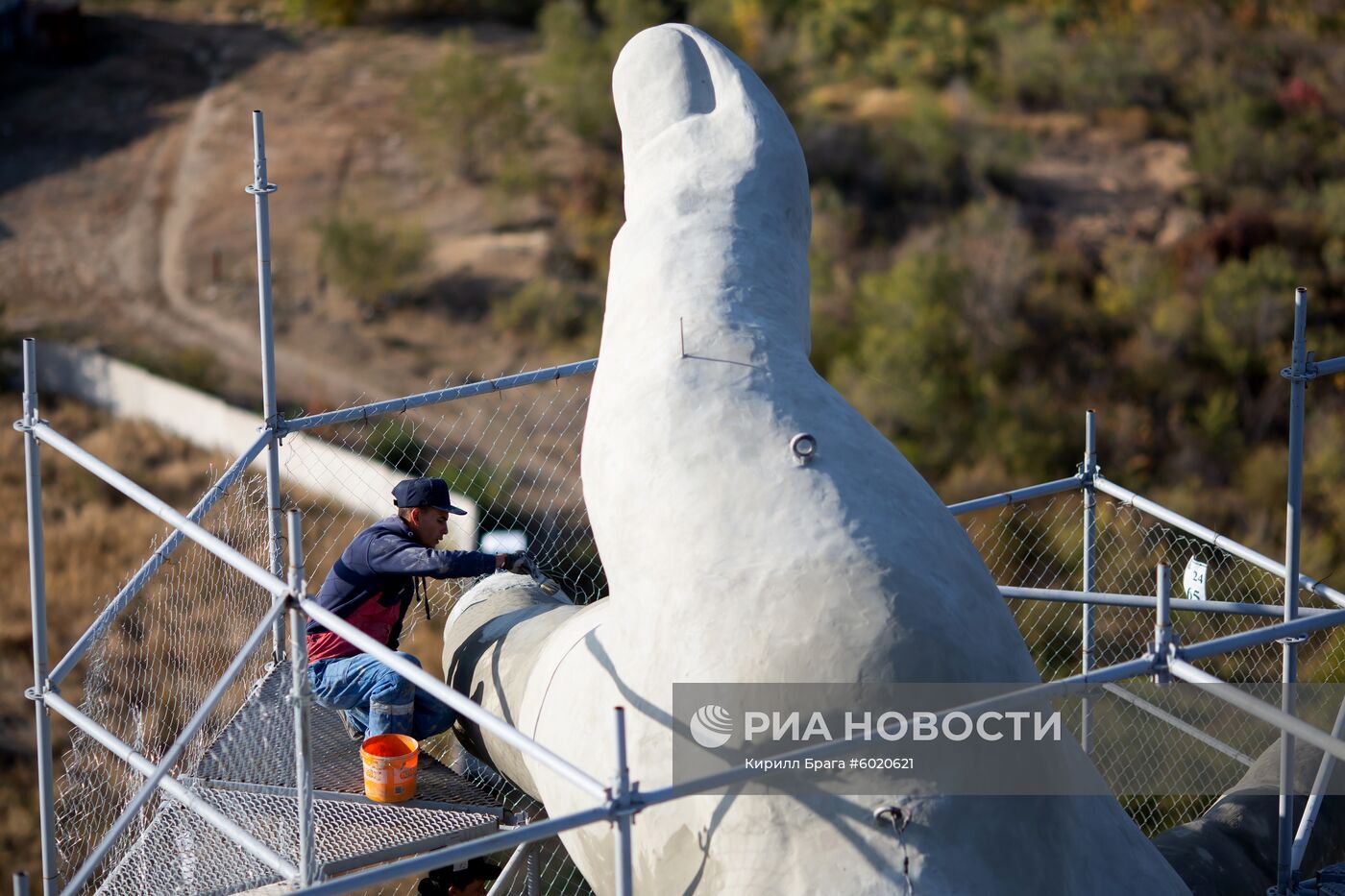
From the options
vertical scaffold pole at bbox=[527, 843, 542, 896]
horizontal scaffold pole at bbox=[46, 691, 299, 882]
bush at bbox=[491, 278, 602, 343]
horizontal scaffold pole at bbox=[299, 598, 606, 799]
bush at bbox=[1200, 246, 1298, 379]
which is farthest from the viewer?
bush at bbox=[491, 278, 602, 343]

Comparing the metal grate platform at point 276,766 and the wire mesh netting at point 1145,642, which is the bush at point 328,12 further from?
the metal grate platform at point 276,766

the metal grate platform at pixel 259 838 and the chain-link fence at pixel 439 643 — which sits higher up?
the metal grate platform at pixel 259 838

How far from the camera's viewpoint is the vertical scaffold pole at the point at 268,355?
27.5 feet

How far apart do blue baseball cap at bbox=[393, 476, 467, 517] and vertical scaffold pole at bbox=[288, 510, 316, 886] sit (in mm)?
1798

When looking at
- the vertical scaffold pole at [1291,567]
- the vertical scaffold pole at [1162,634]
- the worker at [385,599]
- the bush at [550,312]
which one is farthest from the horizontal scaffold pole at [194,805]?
the bush at [550,312]

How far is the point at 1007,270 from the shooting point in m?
27.8

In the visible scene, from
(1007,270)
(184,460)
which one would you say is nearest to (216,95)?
(184,460)

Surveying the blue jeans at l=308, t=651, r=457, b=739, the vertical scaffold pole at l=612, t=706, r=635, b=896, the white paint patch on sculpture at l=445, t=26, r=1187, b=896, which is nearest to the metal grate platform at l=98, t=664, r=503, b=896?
the blue jeans at l=308, t=651, r=457, b=739

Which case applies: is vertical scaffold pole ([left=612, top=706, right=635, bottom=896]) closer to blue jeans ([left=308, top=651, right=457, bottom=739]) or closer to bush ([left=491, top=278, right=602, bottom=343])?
blue jeans ([left=308, top=651, right=457, bottom=739])

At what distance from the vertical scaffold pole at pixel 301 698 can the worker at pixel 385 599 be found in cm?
119

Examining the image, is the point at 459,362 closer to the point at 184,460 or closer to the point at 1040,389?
the point at 184,460

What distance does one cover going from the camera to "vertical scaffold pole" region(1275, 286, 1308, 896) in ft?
23.5

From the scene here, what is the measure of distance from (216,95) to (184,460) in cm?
1286

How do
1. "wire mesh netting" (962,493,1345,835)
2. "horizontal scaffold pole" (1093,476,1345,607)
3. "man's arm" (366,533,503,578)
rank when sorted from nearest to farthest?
"man's arm" (366,533,503,578) → "horizontal scaffold pole" (1093,476,1345,607) → "wire mesh netting" (962,493,1345,835)
